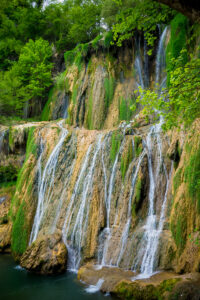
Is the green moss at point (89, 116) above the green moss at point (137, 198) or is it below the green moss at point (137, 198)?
above


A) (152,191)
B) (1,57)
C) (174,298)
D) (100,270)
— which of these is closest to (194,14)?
(174,298)

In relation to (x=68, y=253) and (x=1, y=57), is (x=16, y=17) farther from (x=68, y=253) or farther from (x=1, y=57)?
(x=68, y=253)

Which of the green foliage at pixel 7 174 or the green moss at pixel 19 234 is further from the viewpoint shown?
the green foliage at pixel 7 174

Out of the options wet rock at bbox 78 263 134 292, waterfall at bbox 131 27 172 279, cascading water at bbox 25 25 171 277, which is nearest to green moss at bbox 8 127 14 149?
cascading water at bbox 25 25 171 277

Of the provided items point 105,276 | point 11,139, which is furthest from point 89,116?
point 105,276

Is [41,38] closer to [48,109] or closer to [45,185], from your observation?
[48,109]

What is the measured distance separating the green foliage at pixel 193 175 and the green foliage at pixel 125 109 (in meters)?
8.37

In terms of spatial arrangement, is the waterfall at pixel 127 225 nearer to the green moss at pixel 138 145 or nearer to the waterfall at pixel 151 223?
A: the green moss at pixel 138 145

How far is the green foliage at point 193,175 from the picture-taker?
7441mm

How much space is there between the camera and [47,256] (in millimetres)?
9789

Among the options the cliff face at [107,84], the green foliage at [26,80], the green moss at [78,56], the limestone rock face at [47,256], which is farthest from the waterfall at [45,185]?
the green foliage at [26,80]

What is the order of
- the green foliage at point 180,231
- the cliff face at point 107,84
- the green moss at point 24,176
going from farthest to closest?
the cliff face at point 107,84, the green moss at point 24,176, the green foliage at point 180,231

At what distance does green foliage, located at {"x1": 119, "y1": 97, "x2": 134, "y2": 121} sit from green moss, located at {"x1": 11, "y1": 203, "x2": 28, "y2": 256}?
26.5 ft

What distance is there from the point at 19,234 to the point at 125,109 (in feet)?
31.8
